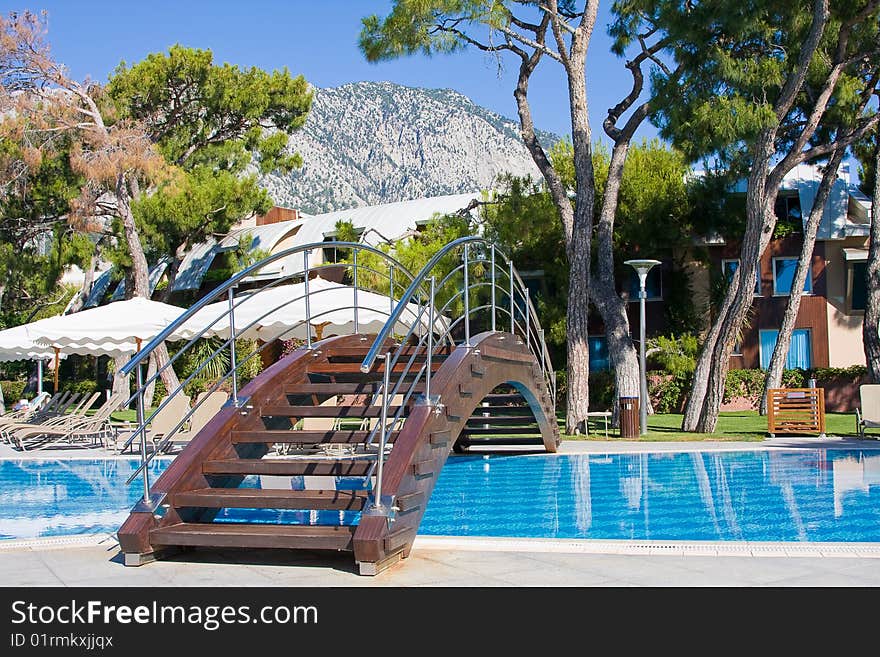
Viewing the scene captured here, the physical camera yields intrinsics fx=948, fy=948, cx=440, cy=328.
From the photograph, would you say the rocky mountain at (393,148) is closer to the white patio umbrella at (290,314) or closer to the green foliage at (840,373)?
the green foliage at (840,373)

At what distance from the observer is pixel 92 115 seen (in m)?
28.8

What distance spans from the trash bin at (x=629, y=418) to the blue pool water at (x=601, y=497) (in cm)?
275

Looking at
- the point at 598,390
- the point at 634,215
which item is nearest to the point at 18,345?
the point at 634,215

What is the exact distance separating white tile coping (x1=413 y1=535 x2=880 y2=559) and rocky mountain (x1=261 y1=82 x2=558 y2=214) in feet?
315

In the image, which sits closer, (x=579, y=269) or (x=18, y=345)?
(x=18, y=345)

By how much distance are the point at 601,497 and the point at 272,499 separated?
5354 mm

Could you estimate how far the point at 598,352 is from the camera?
101 ft

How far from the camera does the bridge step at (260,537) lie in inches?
244

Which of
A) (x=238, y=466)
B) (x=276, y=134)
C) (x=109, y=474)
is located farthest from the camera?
(x=276, y=134)

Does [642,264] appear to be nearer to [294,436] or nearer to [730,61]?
[730,61]

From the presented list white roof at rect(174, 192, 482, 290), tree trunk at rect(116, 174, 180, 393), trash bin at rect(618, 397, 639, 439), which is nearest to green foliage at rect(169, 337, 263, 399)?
tree trunk at rect(116, 174, 180, 393)
